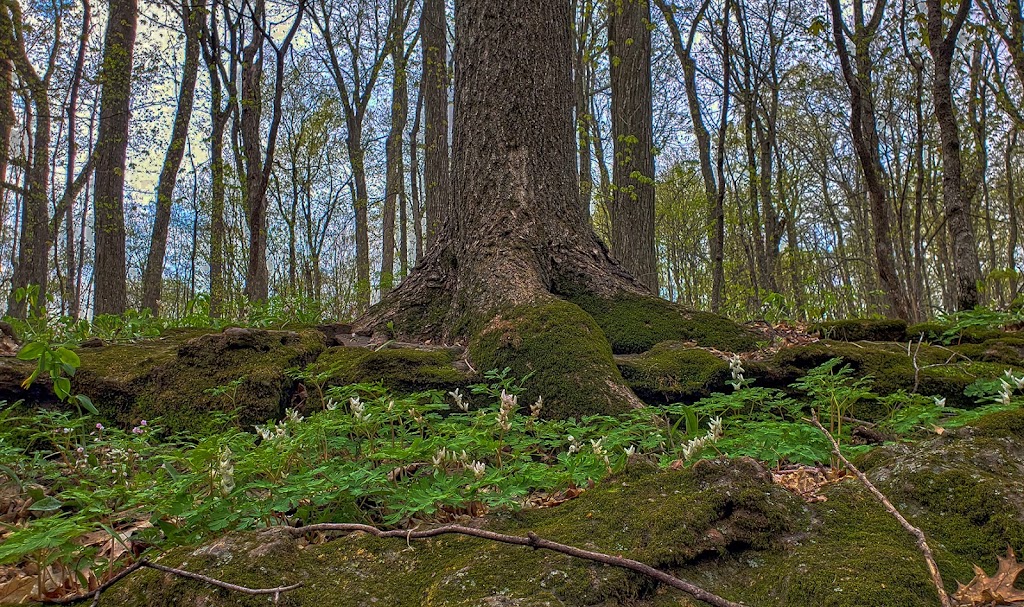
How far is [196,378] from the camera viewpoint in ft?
12.4

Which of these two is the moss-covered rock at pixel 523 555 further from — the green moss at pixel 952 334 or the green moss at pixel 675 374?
the green moss at pixel 952 334

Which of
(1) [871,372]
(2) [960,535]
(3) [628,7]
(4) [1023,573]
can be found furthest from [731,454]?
(3) [628,7]

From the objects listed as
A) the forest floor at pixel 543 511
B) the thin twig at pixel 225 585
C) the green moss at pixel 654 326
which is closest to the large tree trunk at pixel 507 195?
the green moss at pixel 654 326

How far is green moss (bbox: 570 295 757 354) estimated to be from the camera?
422 cm

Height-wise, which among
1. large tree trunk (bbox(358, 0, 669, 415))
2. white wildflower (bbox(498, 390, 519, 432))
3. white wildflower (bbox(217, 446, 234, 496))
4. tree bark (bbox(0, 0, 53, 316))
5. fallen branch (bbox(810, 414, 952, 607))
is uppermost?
tree bark (bbox(0, 0, 53, 316))

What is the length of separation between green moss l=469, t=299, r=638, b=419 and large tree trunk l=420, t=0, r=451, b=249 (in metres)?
6.59

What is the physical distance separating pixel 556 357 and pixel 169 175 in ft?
42.6

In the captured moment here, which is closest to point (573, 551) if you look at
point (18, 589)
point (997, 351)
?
point (18, 589)

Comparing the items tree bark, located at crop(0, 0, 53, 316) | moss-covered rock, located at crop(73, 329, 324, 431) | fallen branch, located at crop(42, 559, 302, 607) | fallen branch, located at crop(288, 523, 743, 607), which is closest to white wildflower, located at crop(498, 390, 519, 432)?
fallen branch, located at crop(288, 523, 743, 607)

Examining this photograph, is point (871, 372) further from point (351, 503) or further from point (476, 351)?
point (351, 503)

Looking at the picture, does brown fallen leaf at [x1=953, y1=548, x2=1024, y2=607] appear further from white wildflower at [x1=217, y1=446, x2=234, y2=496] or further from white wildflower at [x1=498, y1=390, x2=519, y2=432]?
white wildflower at [x1=217, y1=446, x2=234, y2=496]

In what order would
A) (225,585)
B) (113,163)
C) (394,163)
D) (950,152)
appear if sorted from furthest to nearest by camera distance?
(394,163), (113,163), (950,152), (225,585)

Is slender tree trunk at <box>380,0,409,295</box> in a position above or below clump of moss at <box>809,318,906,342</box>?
above

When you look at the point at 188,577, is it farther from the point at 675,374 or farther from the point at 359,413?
the point at 675,374
